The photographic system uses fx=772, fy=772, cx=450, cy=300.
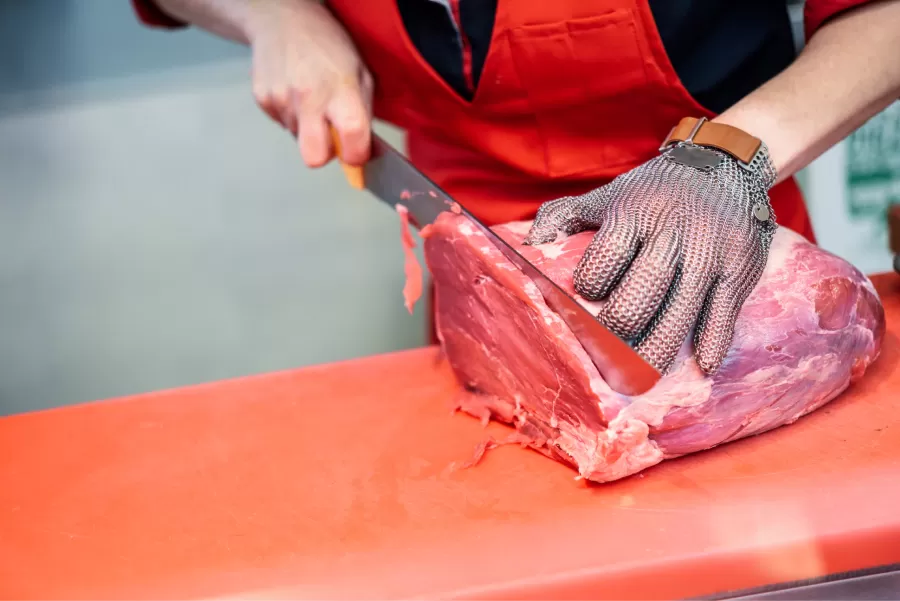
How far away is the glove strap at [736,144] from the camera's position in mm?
1437

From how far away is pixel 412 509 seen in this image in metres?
1.31

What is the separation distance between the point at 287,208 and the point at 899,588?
8.43ft

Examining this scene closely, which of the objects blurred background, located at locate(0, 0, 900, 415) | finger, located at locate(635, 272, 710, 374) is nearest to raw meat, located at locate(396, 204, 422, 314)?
finger, located at locate(635, 272, 710, 374)

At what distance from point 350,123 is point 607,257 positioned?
71 cm

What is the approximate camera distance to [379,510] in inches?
51.8

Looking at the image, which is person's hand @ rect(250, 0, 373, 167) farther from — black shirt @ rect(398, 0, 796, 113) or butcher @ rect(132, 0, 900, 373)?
black shirt @ rect(398, 0, 796, 113)

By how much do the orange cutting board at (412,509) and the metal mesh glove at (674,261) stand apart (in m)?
0.25

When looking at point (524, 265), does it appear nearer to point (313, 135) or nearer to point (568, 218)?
point (568, 218)

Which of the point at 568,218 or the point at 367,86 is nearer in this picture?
the point at 568,218

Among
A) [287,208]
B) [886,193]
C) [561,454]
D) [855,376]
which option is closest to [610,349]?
[561,454]

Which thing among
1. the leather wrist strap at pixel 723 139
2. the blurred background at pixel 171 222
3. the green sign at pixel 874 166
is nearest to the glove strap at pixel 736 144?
the leather wrist strap at pixel 723 139

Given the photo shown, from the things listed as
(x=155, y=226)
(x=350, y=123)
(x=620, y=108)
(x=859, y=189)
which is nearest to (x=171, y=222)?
(x=155, y=226)

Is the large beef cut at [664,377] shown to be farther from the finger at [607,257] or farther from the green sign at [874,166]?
the green sign at [874,166]

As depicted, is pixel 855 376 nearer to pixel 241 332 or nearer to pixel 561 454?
pixel 561 454
